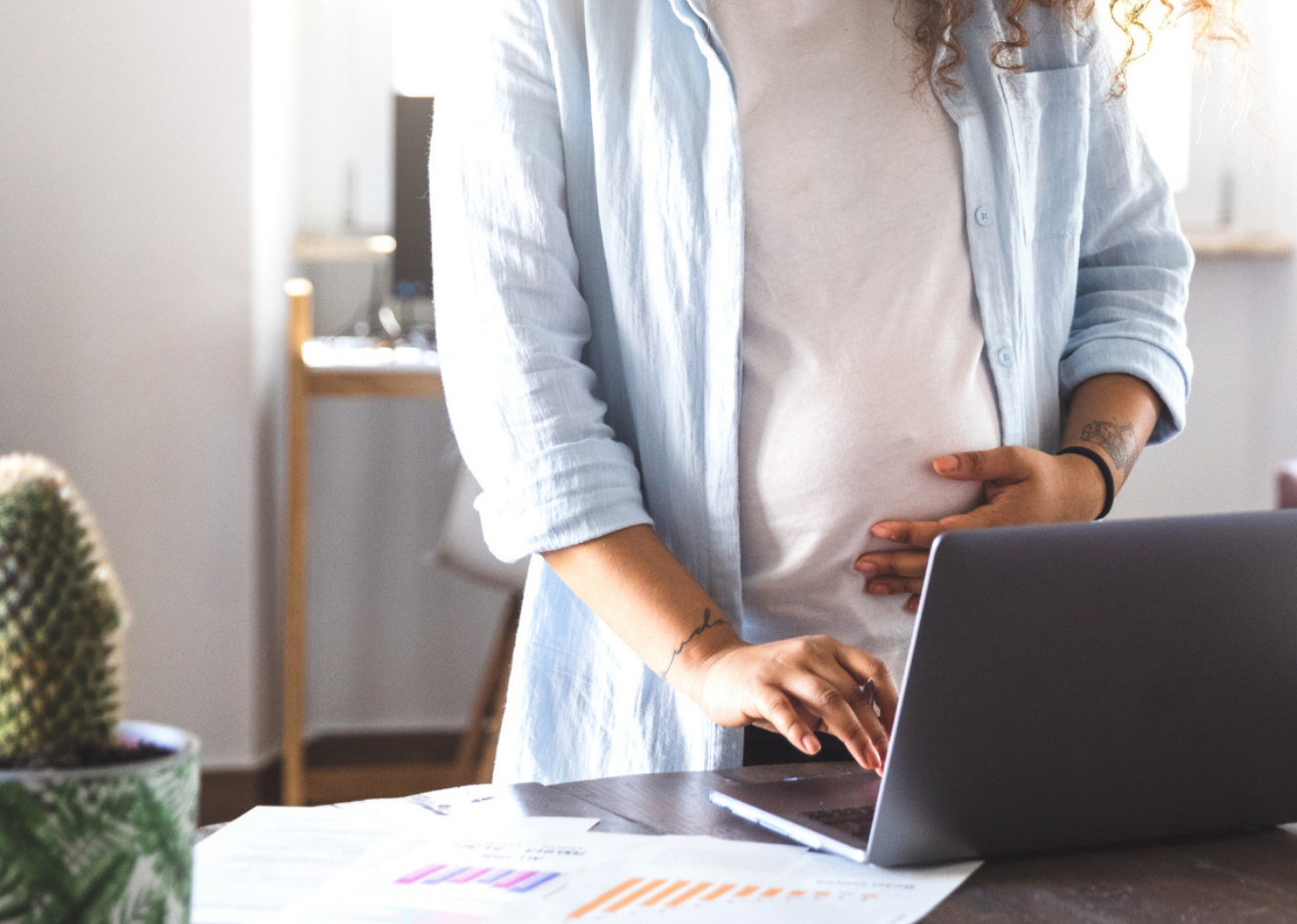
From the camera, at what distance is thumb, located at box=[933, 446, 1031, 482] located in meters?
0.99

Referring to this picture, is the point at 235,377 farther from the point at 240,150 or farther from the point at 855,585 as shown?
the point at 855,585

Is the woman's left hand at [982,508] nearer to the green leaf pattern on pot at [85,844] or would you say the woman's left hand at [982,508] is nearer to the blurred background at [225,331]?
the green leaf pattern on pot at [85,844]

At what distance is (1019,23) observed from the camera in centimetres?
107

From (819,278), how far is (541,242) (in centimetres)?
20

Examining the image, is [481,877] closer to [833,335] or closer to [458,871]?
[458,871]

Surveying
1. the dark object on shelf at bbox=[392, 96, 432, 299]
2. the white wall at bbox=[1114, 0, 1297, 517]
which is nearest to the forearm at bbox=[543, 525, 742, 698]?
the dark object on shelf at bbox=[392, 96, 432, 299]

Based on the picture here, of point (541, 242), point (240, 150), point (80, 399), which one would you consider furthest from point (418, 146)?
point (541, 242)

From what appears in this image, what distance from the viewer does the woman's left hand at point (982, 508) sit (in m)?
0.98

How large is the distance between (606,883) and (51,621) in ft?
1.02

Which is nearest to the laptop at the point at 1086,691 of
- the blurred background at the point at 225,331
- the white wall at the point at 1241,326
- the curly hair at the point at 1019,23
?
the curly hair at the point at 1019,23

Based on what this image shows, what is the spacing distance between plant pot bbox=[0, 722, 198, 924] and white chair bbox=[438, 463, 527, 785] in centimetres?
169

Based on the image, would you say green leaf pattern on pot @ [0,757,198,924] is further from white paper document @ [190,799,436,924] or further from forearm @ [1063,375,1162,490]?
forearm @ [1063,375,1162,490]

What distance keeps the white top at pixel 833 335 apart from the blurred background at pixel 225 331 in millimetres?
1675

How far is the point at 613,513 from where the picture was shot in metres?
0.94
